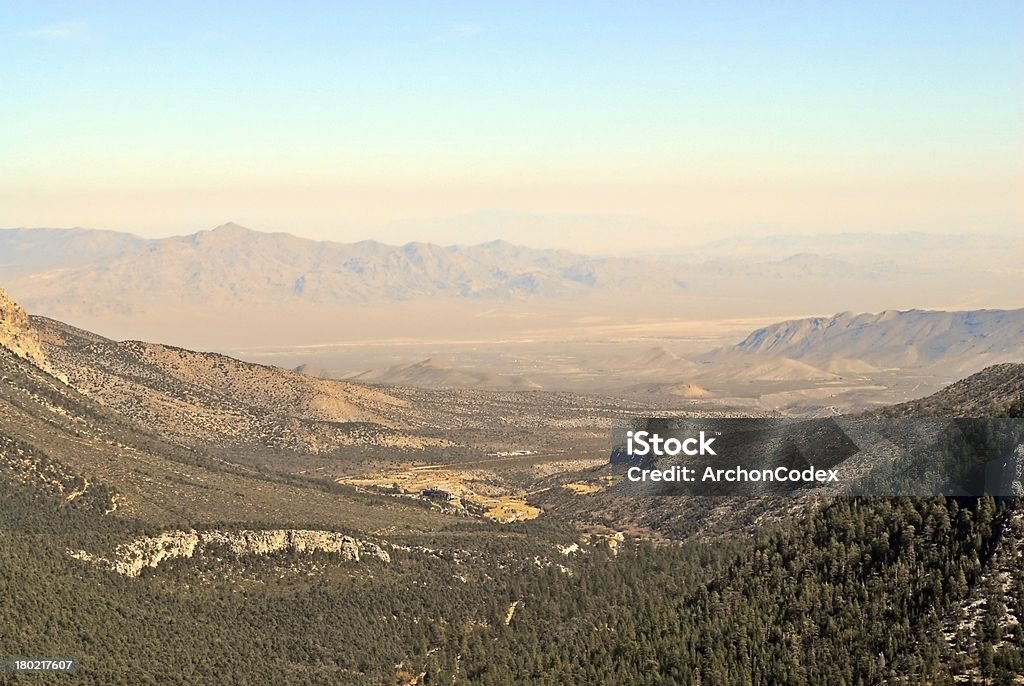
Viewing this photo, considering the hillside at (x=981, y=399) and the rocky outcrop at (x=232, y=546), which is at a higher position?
the hillside at (x=981, y=399)

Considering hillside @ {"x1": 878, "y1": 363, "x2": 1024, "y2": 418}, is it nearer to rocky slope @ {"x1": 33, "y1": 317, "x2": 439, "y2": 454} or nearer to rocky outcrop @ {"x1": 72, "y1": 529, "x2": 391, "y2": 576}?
rocky outcrop @ {"x1": 72, "y1": 529, "x2": 391, "y2": 576}

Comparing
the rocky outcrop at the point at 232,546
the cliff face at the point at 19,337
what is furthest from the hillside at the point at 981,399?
the cliff face at the point at 19,337

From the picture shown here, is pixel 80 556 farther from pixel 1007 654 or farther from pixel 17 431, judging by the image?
pixel 1007 654

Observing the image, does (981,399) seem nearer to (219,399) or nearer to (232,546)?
(232,546)

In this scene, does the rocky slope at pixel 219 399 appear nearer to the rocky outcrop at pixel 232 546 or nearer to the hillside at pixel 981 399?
the rocky outcrop at pixel 232 546

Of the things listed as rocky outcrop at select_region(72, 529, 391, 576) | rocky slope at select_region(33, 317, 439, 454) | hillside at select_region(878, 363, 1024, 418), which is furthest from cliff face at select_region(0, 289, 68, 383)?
hillside at select_region(878, 363, 1024, 418)

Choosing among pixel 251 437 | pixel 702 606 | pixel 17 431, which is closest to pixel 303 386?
pixel 251 437
